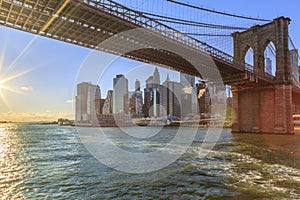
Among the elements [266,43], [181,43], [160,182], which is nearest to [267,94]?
[266,43]

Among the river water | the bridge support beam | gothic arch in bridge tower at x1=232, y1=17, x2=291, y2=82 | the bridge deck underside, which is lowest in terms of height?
the river water

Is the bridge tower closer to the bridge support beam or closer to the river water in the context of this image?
the bridge support beam

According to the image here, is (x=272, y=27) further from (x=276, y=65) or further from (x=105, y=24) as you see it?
(x=105, y=24)

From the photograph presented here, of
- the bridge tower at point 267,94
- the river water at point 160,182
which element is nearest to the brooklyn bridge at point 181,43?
the bridge tower at point 267,94

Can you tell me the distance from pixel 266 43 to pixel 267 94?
35.7 ft

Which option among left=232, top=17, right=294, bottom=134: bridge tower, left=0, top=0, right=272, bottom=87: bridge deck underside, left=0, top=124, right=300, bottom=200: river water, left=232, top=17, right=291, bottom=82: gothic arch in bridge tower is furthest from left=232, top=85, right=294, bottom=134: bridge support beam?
left=0, top=124, right=300, bottom=200: river water

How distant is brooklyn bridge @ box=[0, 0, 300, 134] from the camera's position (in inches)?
803

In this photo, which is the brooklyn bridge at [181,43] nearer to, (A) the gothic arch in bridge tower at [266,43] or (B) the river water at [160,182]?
(A) the gothic arch in bridge tower at [266,43]

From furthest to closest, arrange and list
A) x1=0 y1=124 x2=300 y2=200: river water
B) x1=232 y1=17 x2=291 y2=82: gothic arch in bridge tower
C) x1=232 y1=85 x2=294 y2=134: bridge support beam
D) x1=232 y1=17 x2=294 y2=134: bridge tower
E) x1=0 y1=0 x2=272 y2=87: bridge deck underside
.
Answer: x1=232 y1=17 x2=291 y2=82: gothic arch in bridge tower < x1=232 y1=17 x2=294 y2=134: bridge tower < x1=232 y1=85 x2=294 y2=134: bridge support beam < x1=0 y1=0 x2=272 y2=87: bridge deck underside < x1=0 y1=124 x2=300 y2=200: river water

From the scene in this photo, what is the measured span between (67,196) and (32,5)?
53.4 ft

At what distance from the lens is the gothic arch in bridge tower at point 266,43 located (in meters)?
40.4

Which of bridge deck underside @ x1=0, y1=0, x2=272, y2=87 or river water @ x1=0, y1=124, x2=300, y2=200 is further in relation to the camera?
bridge deck underside @ x1=0, y1=0, x2=272, y2=87

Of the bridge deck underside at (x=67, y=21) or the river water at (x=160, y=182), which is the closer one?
the river water at (x=160, y=182)

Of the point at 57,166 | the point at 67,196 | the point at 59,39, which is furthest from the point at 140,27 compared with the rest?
the point at 67,196
